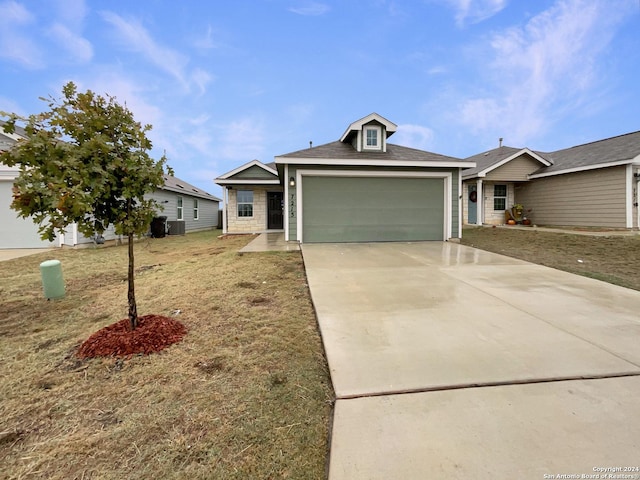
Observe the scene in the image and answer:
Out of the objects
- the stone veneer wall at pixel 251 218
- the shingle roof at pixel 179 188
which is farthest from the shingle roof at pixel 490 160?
the shingle roof at pixel 179 188

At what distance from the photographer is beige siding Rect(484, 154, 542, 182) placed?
15172 millimetres

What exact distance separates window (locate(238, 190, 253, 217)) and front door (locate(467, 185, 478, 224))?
11.8 metres

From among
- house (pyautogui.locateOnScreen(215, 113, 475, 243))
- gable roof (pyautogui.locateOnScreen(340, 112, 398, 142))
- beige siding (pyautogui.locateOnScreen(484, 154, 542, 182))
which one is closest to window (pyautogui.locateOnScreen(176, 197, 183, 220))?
house (pyautogui.locateOnScreen(215, 113, 475, 243))

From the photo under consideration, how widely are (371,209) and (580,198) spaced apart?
10.1 metres

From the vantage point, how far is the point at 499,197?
1627 cm

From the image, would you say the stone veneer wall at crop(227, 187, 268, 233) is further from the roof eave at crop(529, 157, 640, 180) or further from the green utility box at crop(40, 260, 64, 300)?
the roof eave at crop(529, 157, 640, 180)

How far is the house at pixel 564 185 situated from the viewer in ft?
37.5

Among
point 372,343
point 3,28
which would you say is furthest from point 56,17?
point 372,343

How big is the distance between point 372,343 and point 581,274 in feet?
16.8

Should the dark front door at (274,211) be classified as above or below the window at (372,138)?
below

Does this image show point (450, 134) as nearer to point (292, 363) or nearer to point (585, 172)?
point (585, 172)

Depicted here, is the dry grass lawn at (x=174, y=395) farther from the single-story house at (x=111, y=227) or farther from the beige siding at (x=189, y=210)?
the beige siding at (x=189, y=210)

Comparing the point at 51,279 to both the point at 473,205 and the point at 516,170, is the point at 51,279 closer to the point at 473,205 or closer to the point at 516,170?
the point at 473,205

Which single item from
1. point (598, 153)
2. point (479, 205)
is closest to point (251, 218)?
point (479, 205)
